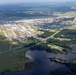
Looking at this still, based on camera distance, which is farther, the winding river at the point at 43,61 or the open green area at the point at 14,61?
the open green area at the point at 14,61

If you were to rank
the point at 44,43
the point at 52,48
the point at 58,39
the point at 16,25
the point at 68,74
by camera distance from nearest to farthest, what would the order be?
1. the point at 68,74
2. the point at 52,48
3. the point at 44,43
4. the point at 58,39
5. the point at 16,25

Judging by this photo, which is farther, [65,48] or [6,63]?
[65,48]

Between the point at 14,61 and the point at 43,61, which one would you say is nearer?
the point at 43,61

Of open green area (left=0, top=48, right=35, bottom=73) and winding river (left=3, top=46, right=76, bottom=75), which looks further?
open green area (left=0, top=48, right=35, bottom=73)

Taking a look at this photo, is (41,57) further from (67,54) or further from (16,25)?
(16,25)

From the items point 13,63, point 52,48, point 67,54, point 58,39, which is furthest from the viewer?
point 58,39

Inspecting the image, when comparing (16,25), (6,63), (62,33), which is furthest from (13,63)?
(16,25)

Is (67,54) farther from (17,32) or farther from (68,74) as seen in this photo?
(17,32)

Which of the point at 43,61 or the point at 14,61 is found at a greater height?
the point at 43,61
